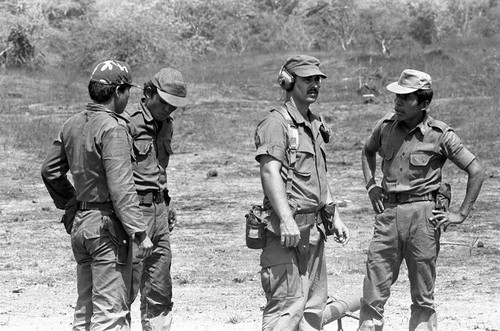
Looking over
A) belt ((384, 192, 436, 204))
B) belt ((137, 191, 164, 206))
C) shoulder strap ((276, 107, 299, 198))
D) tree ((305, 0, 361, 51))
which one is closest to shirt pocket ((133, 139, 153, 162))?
belt ((137, 191, 164, 206))

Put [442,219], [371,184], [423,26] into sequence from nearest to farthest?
[442,219], [371,184], [423,26]

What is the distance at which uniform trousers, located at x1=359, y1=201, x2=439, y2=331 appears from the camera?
6.40m

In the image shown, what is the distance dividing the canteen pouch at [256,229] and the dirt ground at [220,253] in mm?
1590

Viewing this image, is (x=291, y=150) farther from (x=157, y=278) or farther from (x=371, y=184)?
(x=157, y=278)

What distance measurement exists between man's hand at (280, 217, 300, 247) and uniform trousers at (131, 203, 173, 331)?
1.18 metres

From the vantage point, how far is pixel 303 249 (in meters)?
5.80

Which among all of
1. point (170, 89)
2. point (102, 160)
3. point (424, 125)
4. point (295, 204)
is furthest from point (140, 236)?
point (424, 125)

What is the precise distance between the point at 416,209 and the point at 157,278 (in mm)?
1703

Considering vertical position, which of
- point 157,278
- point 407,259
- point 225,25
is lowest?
point 225,25

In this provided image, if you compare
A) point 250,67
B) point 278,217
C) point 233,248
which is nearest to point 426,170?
point 278,217

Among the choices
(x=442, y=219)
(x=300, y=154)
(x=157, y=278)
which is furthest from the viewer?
(x=157, y=278)

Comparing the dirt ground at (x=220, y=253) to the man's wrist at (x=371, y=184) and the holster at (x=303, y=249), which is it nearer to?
the man's wrist at (x=371, y=184)

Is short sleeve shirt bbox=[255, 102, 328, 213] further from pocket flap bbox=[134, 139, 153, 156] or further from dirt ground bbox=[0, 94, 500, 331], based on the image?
dirt ground bbox=[0, 94, 500, 331]

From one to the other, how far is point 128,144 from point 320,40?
109ft
